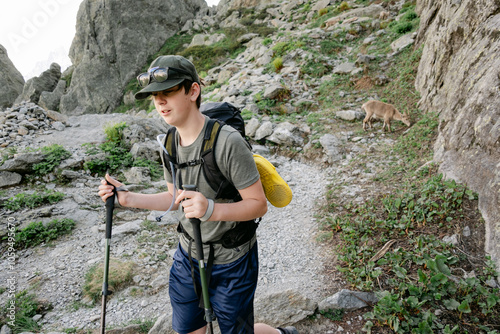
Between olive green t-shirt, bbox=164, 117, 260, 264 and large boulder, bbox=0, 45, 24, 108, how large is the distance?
46816mm

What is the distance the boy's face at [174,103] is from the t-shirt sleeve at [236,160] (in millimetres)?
310

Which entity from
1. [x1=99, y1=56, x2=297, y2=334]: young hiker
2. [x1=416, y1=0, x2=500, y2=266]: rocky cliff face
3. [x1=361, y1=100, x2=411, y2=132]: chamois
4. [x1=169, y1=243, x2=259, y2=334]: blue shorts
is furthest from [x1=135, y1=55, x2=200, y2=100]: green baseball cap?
[x1=361, y1=100, x2=411, y2=132]: chamois

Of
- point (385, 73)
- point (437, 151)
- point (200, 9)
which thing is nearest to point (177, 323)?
point (437, 151)


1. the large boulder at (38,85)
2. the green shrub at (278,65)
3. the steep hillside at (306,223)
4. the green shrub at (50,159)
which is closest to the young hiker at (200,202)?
the steep hillside at (306,223)

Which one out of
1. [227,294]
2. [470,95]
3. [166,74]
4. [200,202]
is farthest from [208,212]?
[470,95]

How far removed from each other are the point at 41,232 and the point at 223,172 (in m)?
5.63

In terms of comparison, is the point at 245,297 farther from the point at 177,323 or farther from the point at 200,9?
the point at 200,9

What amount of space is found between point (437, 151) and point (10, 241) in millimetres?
8939

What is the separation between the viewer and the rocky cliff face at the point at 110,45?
32781 millimetres

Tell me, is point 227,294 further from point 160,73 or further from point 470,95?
point 470,95

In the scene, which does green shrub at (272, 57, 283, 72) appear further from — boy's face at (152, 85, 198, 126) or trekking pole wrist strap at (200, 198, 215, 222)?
trekking pole wrist strap at (200, 198, 215, 222)

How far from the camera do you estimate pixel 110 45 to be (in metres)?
34.2

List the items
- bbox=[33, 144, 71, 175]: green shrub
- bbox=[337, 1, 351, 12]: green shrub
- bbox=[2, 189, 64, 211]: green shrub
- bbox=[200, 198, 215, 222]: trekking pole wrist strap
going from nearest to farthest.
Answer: bbox=[200, 198, 215, 222]: trekking pole wrist strap, bbox=[2, 189, 64, 211]: green shrub, bbox=[33, 144, 71, 175]: green shrub, bbox=[337, 1, 351, 12]: green shrub

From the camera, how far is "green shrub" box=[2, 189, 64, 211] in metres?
5.73
